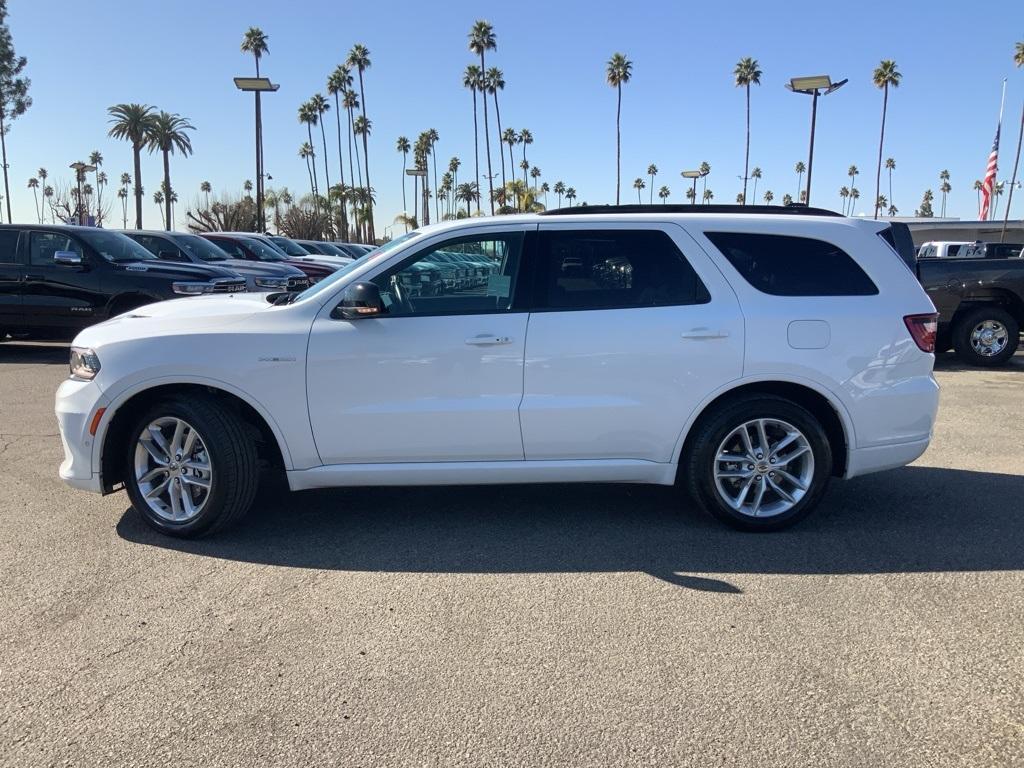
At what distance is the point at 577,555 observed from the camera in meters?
4.26

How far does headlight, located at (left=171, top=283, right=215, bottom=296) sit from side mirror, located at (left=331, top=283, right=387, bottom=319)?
710 centimetres

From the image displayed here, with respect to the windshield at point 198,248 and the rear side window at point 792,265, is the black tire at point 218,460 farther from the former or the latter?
the windshield at point 198,248

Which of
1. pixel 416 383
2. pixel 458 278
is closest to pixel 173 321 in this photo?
pixel 416 383

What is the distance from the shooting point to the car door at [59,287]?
10594 mm

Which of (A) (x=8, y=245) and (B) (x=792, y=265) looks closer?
(B) (x=792, y=265)

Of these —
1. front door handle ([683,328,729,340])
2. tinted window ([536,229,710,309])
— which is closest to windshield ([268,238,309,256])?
tinted window ([536,229,710,309])

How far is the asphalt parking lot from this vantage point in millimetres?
2682

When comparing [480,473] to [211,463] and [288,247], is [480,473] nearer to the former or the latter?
[211,463]

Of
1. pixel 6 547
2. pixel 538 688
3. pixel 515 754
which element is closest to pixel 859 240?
pixel 538 688

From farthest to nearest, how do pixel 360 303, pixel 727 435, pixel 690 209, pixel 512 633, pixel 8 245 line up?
pixel 8 245 → pixel 690 209 → pixel 727 435 → pixel 360 303 → pixel 512 633

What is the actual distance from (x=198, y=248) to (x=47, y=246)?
14.0ft

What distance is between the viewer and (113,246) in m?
11.1

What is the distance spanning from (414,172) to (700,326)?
34.6m

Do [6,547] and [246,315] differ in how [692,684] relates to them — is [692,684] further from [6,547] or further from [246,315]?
[6,547]
